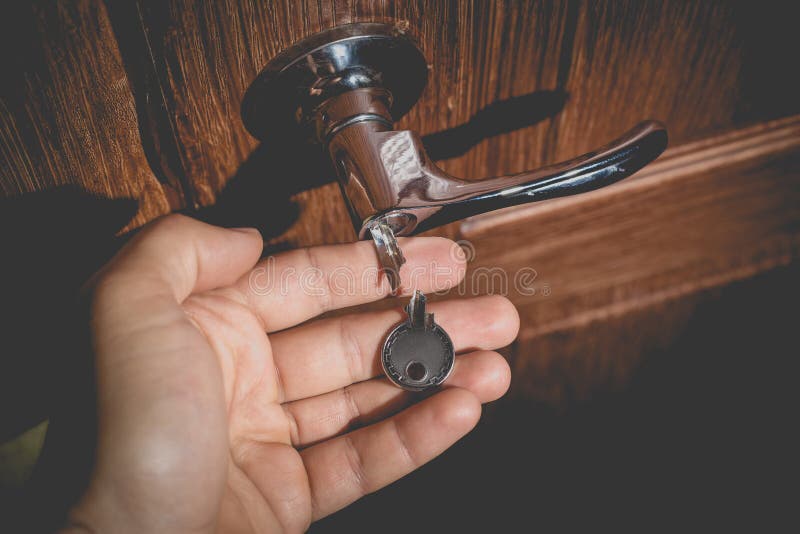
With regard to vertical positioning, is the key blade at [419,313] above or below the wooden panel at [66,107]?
below

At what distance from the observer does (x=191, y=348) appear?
419 millimetres

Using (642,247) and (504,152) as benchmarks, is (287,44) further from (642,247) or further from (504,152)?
(642,247)

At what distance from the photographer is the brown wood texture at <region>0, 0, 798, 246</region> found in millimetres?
324

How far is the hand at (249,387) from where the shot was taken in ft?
1.26

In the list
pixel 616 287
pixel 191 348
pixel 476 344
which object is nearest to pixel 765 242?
pixel 616 287

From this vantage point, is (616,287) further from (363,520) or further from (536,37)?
(363,520)

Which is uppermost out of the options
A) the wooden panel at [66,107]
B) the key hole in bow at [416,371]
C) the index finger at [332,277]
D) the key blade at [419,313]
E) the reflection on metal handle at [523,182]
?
the wooden panel at [66,107]

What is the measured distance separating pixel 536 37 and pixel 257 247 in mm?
311

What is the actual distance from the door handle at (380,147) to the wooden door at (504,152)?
1 cm

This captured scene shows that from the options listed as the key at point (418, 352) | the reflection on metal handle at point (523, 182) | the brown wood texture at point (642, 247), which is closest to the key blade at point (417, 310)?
the key at point (418, 352)

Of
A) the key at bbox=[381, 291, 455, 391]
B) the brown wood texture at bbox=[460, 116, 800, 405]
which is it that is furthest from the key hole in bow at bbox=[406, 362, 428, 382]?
the brown wood texture at bbox=[460, 116, 800, 405]

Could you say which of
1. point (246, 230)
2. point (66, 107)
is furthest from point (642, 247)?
point (66, 107)

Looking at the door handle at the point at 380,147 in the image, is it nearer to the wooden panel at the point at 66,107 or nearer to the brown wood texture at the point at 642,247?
the wooden panel at the point at 66,107

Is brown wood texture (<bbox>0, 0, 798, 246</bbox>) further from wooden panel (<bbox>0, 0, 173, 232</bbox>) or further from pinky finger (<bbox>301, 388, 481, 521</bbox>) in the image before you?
pinky finger (<bbox>301, 388, 481, 521</bbox>)
